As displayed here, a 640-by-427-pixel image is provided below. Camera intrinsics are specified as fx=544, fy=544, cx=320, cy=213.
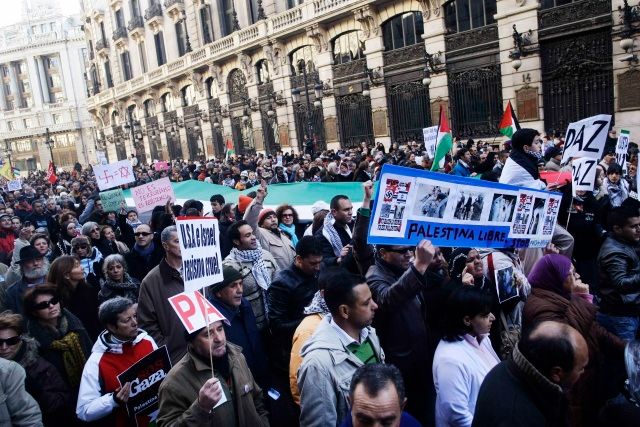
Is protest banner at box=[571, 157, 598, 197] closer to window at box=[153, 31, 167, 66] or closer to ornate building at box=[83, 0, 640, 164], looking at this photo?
ornate building at box=[83, 0, 640, 164]

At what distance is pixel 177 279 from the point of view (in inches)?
172

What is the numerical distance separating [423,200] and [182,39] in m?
32.6

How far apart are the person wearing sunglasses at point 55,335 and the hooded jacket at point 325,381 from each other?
1805mm

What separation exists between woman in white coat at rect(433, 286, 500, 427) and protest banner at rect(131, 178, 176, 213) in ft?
20.9

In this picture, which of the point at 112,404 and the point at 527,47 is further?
the point at 527,47

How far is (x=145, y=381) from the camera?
3.24 metres

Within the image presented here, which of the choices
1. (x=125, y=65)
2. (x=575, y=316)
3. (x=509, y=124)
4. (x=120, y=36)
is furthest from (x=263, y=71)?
(x=575, y=316)

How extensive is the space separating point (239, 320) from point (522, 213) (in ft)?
7.37

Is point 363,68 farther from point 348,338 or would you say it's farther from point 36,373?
point 348,338

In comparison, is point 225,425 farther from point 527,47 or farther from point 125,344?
point 527,47

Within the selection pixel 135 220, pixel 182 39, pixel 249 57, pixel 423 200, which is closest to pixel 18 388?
pixel 423 200

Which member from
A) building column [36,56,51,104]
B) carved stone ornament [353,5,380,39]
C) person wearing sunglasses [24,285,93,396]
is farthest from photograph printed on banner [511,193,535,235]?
building column [36,56,51,104]

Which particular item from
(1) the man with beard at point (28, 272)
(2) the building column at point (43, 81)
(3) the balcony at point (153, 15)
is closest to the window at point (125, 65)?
(3) the balcony at point (153, 15)

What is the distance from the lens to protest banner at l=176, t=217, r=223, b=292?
312cm
